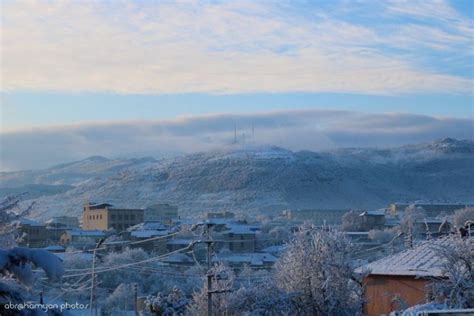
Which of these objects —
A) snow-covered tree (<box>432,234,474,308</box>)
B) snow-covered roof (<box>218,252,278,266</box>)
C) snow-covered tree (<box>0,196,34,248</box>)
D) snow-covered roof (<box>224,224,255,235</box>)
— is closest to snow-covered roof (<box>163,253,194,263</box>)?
snow-covered roof (<box>218,252,278,266</box>)

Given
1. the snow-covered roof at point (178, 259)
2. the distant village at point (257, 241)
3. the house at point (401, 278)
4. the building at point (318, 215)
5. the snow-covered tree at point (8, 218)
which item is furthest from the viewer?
the building at point (318, 215)

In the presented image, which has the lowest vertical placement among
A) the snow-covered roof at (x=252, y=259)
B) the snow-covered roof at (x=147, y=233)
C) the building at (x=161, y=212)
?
the building at (x=161, y=212)

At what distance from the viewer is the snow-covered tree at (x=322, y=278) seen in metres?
24.3

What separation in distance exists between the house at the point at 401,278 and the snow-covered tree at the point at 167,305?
5267 mm

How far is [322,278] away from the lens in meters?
24.7

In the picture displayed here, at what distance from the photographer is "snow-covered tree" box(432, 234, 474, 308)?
63.0ft

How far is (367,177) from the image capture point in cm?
19875

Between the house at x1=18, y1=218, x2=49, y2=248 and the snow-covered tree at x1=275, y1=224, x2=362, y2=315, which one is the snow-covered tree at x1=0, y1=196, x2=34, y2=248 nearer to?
the snow-covered tree at x1=275, y1=224, x2=362, y2=315

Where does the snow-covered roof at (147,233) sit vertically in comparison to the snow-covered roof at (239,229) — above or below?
above

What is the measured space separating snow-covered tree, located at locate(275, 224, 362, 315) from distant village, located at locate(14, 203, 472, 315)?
61 cm

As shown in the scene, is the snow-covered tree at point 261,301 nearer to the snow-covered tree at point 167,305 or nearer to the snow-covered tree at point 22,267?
the snow-covered tree at point 167,305

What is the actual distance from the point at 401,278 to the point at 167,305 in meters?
6.45

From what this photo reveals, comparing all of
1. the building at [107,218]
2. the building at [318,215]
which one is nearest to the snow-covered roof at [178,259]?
the building at [107,218]

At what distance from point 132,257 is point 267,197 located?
10850 centimetres
